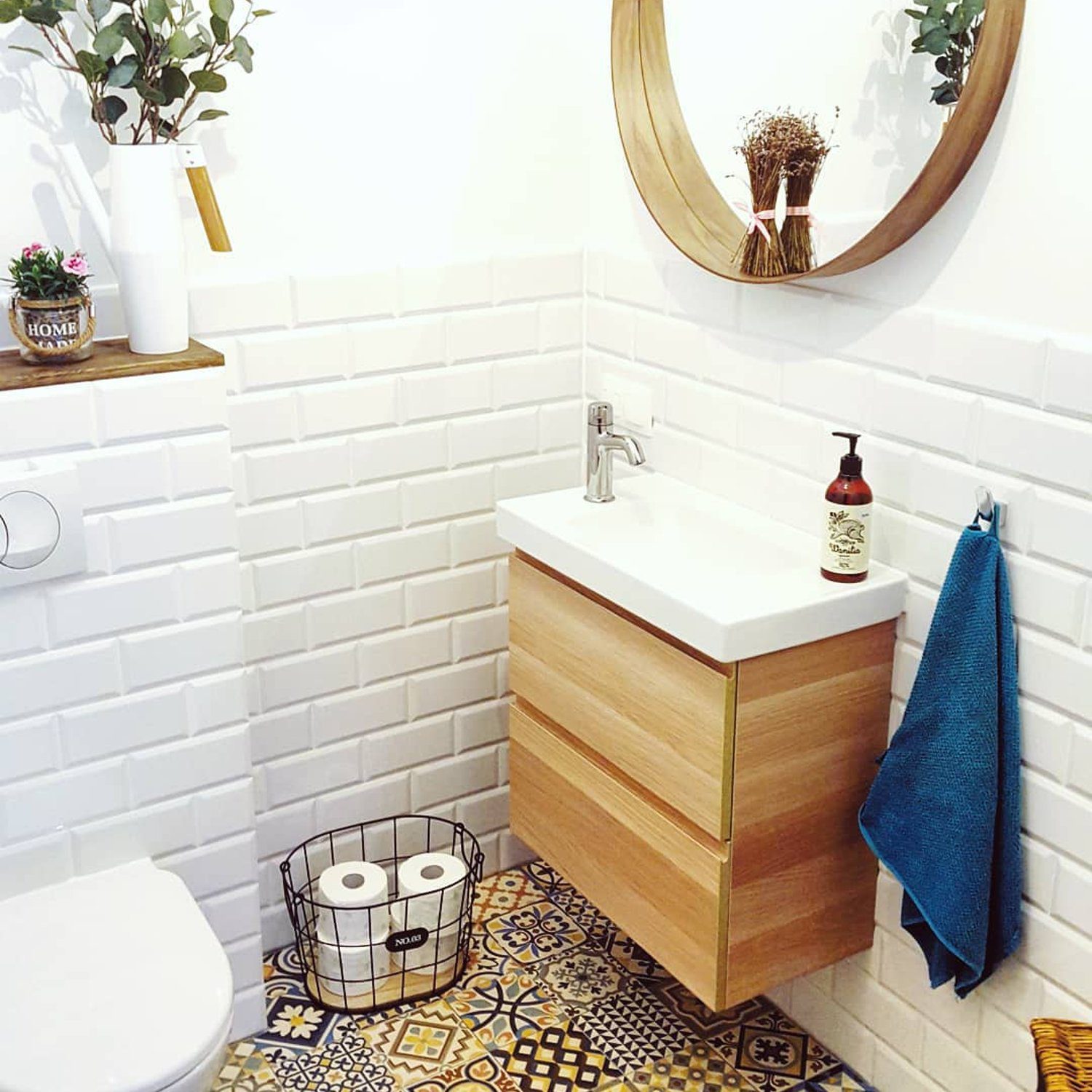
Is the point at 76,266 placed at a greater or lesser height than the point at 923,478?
greater

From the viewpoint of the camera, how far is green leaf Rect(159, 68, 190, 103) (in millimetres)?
1964

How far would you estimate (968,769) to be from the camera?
1831 mm

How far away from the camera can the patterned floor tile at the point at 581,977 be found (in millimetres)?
2412

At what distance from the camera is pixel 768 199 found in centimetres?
208

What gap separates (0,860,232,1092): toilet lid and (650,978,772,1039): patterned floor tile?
0.85 meters

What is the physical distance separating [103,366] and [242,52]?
50 cm

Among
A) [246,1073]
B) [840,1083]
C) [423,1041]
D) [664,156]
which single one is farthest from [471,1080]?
[664,156]

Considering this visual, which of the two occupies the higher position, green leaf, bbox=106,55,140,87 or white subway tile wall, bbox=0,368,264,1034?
green leaf, bbox=106,55,140,87

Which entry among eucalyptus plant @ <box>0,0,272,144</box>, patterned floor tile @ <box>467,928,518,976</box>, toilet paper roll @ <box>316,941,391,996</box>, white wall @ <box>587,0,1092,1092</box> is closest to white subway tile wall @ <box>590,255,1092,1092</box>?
white wall @ <box>587,0,1092,1092</box>

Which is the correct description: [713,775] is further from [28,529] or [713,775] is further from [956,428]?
[28,529]

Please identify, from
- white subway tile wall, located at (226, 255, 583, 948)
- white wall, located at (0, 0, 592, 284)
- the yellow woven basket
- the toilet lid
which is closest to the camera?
the yellow woven basket

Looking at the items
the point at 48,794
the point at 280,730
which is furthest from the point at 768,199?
the point at 48,794

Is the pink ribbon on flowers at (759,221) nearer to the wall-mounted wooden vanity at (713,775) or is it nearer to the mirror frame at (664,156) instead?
the mirror frame at (664,156)

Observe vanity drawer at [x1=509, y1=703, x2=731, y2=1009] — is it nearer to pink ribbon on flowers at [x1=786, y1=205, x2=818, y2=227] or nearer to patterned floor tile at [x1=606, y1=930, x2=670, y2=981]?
patterned floor tile at [x1=606, y1=930, x2=670, y2=981]
